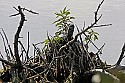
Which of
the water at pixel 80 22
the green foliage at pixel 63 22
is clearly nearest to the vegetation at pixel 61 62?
the green foliage at pixel 63 22

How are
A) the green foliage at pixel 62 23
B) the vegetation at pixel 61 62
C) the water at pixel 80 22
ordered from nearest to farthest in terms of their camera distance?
the vegetation at pixel 61 62 < the green foliage at pixel 62 23 < the water at pixel 80 22

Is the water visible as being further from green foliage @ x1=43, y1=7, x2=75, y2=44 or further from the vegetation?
the vegetation

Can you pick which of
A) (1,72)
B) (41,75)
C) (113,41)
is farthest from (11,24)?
(41,75)

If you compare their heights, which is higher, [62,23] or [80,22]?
[62,23]

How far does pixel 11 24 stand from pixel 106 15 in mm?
691

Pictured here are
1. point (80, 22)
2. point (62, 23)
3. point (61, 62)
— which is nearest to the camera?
point (61, 62)

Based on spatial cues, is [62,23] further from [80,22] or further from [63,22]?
[80,22]

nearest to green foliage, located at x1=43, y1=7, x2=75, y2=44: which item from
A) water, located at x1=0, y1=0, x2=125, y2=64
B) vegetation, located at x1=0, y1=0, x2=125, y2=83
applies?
vegetation, located at x1=0, y1=0, x2=125, y2=83

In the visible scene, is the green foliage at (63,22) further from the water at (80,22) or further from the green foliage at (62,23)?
the water at (80,22)

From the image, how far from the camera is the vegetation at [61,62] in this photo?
995 millimetres

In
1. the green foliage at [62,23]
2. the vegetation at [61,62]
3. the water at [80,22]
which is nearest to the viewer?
the vegetation at [61,62]

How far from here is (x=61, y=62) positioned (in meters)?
1.17

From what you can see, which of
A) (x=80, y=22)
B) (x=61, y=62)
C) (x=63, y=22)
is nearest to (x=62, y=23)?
(x=63, y=22)

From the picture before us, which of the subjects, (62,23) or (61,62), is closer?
(61,62)
